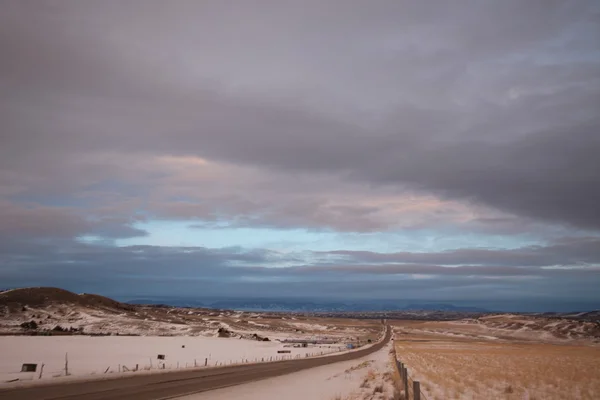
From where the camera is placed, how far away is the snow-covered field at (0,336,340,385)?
117ft

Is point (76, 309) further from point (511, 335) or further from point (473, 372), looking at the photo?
point (511, 335)

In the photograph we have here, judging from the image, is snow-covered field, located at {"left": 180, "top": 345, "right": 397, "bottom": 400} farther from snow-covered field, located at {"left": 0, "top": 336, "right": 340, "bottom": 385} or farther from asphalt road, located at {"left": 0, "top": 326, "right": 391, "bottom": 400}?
snow-covered field, located at {"left": 0, "top": 336, "right": 340, "bottom": 385}

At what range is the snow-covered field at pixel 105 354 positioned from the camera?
117ft

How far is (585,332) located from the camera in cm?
13475

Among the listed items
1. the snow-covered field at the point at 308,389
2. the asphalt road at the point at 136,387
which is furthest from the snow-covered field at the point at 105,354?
the snow-covered field at the point at 308,389

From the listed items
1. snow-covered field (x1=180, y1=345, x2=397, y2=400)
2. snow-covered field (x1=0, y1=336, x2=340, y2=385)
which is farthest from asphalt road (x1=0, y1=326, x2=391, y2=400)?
snow-covered field (x1=0, y1=336, x2=340, y2=385)

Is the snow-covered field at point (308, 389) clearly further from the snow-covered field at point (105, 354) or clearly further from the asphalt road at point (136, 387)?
the snow-covered field at point (105, 354)

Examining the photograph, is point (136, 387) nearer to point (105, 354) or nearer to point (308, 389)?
point (308, 389)

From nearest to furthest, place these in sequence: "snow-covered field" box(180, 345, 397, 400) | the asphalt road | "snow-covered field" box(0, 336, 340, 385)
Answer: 1. the asphalt road
2. "snow-covered field" box(180, 345, 397, 400)
3. "snow-covered field" box(0, 336, 340, 385)

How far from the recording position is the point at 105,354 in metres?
51.6

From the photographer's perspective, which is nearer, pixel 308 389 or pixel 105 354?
pixel 308 389

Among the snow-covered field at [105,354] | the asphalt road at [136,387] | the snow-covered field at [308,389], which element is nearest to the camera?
the asphalt road at [136,387]

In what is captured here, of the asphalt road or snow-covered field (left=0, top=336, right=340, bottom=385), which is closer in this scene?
the asphalt road

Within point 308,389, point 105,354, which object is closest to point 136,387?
point 308,389
